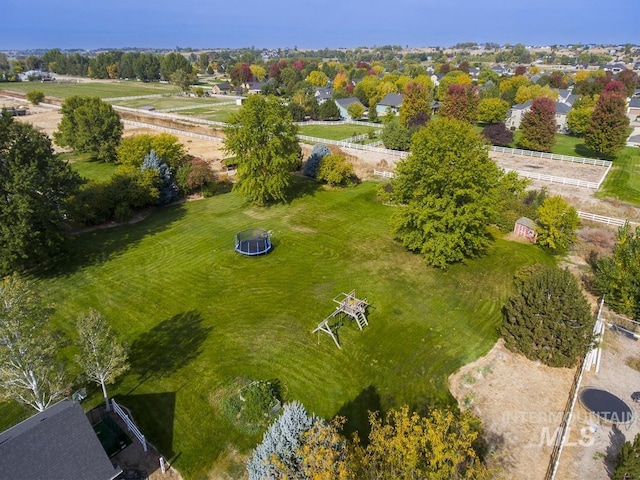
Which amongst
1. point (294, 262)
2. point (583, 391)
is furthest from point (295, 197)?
point (583, 391)

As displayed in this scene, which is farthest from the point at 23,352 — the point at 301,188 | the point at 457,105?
the point at 457,105

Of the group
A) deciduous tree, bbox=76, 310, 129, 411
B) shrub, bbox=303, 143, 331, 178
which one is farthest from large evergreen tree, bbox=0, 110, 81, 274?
shrub, bbox=303, 143, 331, 178

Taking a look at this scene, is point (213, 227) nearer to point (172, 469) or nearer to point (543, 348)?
point (172, 469)

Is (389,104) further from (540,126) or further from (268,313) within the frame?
(268,313)

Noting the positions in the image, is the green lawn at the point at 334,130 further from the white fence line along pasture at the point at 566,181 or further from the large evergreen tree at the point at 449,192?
the large evergreen tree at the point at 449,192

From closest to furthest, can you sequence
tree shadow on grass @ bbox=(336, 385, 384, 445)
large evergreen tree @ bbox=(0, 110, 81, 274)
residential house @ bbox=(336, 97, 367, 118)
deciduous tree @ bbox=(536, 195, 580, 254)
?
1. tree shadow on grass @ bbox=(336, 385, 384, 445)
2. large evergreen tree @ bbox=(0, 110, 81, 274)
3. deciduous tree @ bbox=(536, 195, 580, 254)
4. residential house @ bbox=(336, 97, 367, 118)

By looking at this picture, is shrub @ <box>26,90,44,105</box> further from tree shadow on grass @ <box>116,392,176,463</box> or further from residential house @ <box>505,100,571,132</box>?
tree shadow on grass @ <box>116,392,176,463</box>
